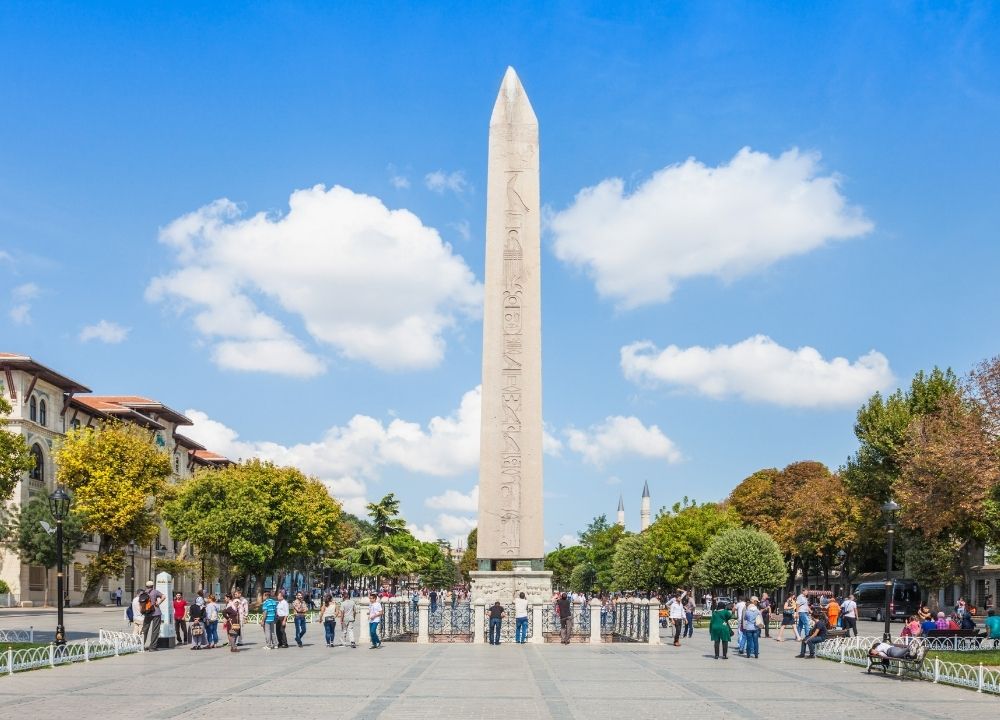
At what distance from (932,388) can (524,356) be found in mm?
30266

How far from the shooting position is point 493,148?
32.7 m

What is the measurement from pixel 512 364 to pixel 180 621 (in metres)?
11.5

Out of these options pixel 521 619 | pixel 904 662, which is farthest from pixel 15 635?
pixel 904 662

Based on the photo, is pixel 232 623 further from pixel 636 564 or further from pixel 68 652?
pixel 636 564

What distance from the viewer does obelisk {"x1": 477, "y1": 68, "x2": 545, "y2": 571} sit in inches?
1222

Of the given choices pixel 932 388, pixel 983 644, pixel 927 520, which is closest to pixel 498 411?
pixel 983 644

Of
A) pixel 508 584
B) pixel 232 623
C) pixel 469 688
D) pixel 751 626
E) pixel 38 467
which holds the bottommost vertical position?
pixel 232 623

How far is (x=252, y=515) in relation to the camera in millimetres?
60906

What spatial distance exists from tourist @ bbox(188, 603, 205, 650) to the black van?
36863mm

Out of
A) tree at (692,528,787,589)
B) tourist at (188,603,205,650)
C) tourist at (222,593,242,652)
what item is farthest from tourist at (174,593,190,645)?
tree at (692,528,787,589)

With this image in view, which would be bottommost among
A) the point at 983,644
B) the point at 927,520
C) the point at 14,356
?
the point at 983,644

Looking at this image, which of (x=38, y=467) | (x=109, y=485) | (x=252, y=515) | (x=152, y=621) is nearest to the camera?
(x=152, y=621)

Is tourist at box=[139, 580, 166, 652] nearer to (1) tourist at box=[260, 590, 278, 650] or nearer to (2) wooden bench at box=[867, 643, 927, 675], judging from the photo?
(1) tourist at box=[260, 590, 278, 650]

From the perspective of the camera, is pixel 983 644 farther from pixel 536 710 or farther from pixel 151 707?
pixel 151 707
